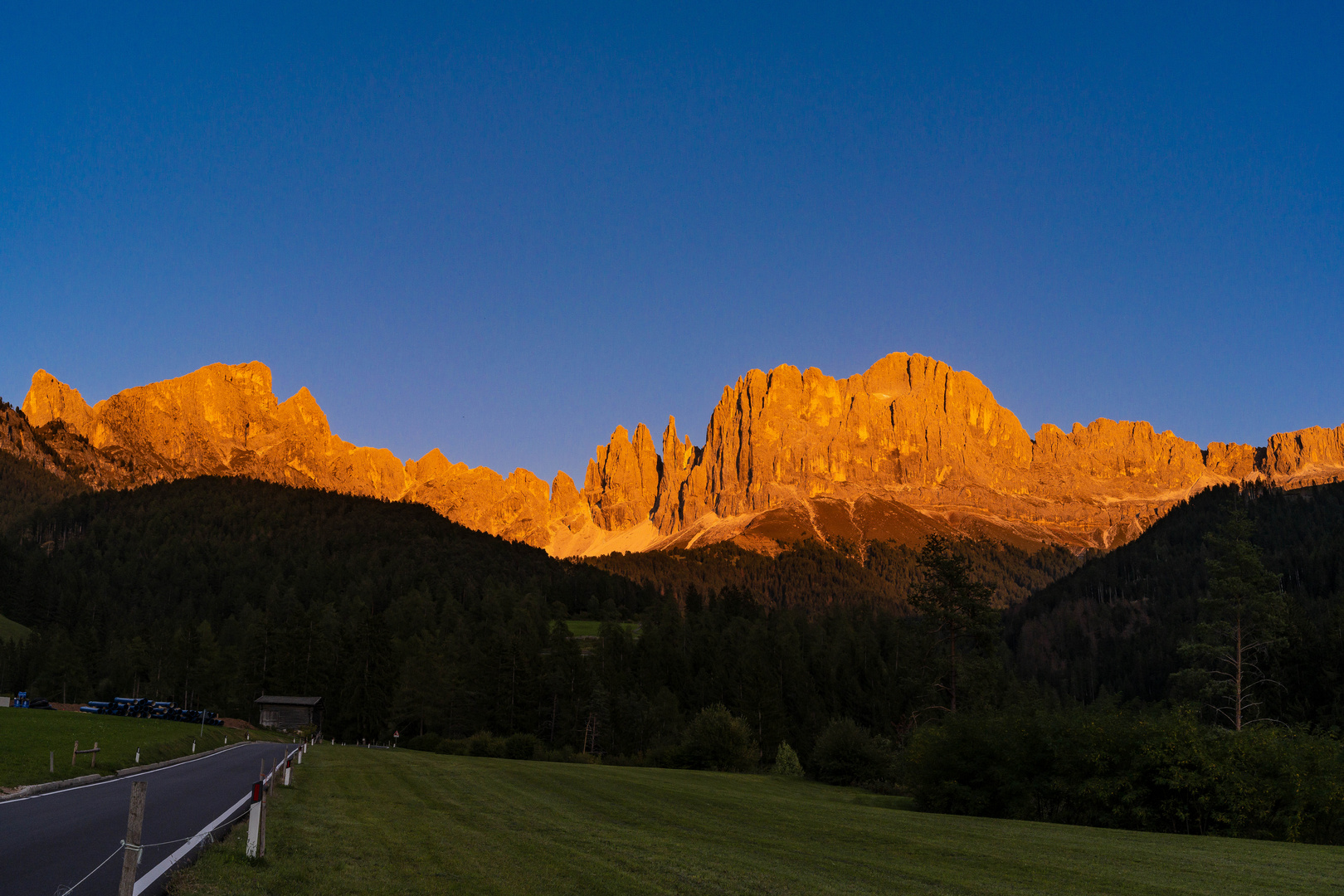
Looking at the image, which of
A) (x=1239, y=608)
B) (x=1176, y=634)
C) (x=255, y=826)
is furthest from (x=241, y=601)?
(x=1176, y=634)

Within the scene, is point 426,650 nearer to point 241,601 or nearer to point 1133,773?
point 241,601

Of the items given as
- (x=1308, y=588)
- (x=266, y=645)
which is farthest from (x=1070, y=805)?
(x=1308, y=588)

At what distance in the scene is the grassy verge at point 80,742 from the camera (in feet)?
91.9

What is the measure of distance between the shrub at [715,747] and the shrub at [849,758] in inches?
463

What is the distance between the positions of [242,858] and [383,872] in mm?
2388

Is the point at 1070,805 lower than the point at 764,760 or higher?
higher

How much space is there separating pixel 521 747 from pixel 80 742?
150 ft

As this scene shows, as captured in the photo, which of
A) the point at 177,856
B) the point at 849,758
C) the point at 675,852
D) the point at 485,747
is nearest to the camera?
the point at 177,856

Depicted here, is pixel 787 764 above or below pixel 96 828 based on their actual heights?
below

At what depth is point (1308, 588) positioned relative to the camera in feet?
496

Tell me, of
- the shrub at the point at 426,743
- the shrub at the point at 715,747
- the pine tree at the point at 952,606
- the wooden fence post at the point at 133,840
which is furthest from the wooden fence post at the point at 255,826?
the shrub at the point at 426,743

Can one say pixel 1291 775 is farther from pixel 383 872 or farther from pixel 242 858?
pixel 242 858

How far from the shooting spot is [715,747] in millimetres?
73875

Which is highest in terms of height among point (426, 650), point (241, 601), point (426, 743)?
point (241, 601)
